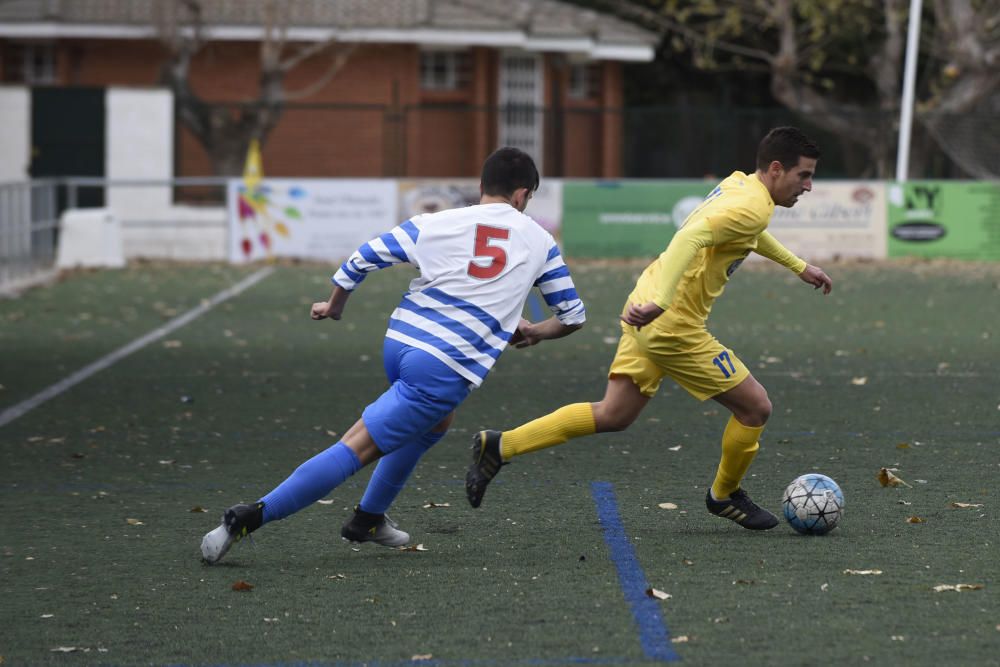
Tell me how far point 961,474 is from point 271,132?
26.0 m

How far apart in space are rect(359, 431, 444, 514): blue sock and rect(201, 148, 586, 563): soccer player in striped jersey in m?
0.24

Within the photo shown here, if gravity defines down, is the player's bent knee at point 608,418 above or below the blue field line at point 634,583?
above

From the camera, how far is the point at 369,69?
112 feet

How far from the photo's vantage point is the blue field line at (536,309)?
58.5ft

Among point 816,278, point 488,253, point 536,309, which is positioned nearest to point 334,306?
point 488,253

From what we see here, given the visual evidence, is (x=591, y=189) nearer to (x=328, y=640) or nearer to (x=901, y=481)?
(x=901, y=481)

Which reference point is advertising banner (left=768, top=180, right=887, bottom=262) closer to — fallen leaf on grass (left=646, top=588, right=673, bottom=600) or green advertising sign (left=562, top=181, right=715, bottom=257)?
green advertising sign (left=562, top=181, right=715, bottom=257)

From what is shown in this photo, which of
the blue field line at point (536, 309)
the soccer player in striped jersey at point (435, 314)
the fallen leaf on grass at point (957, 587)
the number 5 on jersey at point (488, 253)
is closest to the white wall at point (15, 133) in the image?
the blue field line at point (536, 309)

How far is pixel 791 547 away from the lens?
671 cm

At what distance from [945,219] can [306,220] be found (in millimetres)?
10075

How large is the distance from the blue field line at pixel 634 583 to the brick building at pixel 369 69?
24384 millimetres

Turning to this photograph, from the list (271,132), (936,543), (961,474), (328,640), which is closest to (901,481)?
(961,474)

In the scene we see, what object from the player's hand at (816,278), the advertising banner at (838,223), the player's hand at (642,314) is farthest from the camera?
the advertising banner at (838,223)

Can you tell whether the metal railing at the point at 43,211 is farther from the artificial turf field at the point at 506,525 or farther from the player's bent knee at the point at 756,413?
the player's bent knee at the point at 756,413
